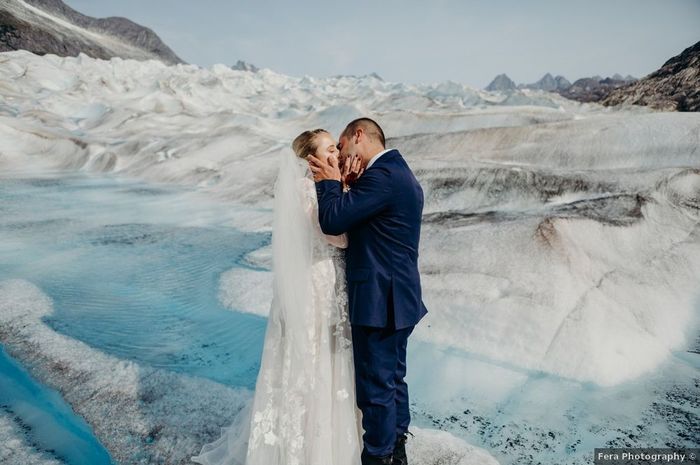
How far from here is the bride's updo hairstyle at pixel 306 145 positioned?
2383 millimetres

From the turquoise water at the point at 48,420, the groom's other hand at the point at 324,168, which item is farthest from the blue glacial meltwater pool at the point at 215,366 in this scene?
the groom's other hand at the point at 324,168

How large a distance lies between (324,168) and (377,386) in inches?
44.2

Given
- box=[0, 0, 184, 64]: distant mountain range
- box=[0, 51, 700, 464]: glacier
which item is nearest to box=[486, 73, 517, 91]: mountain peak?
box=[0, 0, 184, 64]: distant mountain range

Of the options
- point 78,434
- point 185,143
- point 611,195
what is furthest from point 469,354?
point 185,143

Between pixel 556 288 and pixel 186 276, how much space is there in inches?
186

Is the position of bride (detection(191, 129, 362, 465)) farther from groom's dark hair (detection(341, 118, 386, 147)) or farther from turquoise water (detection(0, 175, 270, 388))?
turquoise water (detection(0, 175, 270, 388))

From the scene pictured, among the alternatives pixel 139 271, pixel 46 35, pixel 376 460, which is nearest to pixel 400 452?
pixel 376 460

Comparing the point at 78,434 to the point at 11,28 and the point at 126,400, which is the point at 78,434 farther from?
the point at 11,28

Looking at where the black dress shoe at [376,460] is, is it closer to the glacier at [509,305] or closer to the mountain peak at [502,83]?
the glacier at [509,305]

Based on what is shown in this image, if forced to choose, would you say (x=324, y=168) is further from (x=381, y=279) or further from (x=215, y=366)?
(x=215, y=366)

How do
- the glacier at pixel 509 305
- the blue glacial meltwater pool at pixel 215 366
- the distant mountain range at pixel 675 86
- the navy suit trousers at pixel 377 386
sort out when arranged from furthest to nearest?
the distant mountain range at pixel 675 86
the glacier at pixel 509 305
the blue glacial meltwater pool at pixel 215 366
the navy suit trousers at pixel 377 386

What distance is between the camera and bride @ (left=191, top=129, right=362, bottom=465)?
220 centimetres

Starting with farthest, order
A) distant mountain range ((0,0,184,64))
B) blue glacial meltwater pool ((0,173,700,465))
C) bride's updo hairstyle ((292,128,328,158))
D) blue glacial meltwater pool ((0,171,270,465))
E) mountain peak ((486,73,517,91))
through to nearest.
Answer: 1. mountain peak ((486,73,517,91))
2. distant mountain range ((0,0,184,64))
3. blue glacial meltwater pool ((0,171,270,465))
4. blue glacial meltwater pool ((0,173,700,465))
5. bride's updo hairstyle ((292,128,328,158))

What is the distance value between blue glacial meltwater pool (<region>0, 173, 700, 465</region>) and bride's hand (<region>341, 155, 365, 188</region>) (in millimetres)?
1865
